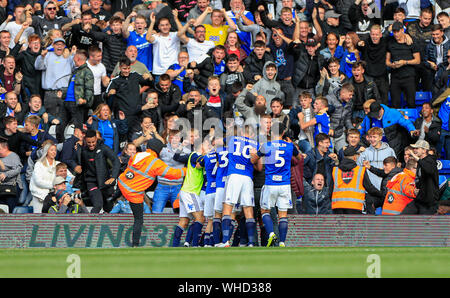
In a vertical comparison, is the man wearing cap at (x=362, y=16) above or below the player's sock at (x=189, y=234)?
above

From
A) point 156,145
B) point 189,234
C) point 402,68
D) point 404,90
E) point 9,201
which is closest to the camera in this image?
point 189,234

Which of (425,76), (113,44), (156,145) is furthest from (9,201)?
(425,76)

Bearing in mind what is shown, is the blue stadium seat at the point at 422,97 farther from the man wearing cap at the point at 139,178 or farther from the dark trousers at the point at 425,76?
the man wearing cap at the point at 139,178

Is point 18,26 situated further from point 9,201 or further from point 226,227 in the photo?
point 226,227

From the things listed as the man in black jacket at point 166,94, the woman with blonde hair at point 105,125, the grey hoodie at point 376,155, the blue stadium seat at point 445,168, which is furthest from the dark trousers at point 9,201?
the blue stadium seat at point 445,168

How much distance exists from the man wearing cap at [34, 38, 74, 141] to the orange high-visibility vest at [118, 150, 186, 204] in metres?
4.76

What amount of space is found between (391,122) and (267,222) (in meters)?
5.38

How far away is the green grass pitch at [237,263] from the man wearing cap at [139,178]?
2247 mm

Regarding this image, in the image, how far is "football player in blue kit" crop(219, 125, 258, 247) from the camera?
15.6m

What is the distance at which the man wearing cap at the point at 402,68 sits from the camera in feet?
69.9

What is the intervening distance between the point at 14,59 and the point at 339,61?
6.86 meters

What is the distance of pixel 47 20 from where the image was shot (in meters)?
22.1
